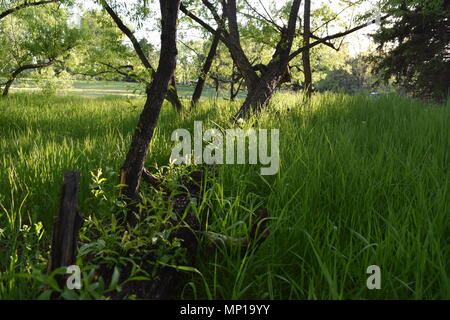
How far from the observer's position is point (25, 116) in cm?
627

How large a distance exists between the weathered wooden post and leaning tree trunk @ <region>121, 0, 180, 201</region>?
0.85 metres

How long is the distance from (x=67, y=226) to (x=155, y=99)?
1015 mm

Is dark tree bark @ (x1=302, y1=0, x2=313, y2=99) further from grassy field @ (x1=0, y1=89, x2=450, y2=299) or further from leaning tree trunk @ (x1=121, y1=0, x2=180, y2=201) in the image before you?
leaning tree trunk @ (x1=121, y1=0, x2=180, y2=201)

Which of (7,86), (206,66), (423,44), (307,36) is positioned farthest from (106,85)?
(423,44)

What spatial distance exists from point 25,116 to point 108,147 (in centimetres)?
422

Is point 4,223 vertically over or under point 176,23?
under

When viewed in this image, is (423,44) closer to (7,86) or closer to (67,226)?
(67,226)

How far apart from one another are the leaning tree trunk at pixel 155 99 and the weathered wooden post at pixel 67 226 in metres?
0.85

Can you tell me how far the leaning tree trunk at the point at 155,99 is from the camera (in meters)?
1.77

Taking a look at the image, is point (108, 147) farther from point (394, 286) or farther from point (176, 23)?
point (394, 286)

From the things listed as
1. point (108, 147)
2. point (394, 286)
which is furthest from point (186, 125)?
point (394, 286)

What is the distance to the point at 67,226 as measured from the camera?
1087 millimetres

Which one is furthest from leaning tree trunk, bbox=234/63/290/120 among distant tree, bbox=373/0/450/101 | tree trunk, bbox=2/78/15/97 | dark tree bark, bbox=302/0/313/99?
tree trunk, bbox=2/78/15/97

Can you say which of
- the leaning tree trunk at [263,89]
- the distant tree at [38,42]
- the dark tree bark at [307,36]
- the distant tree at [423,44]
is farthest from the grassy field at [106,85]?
the distant tree at [423,44]
